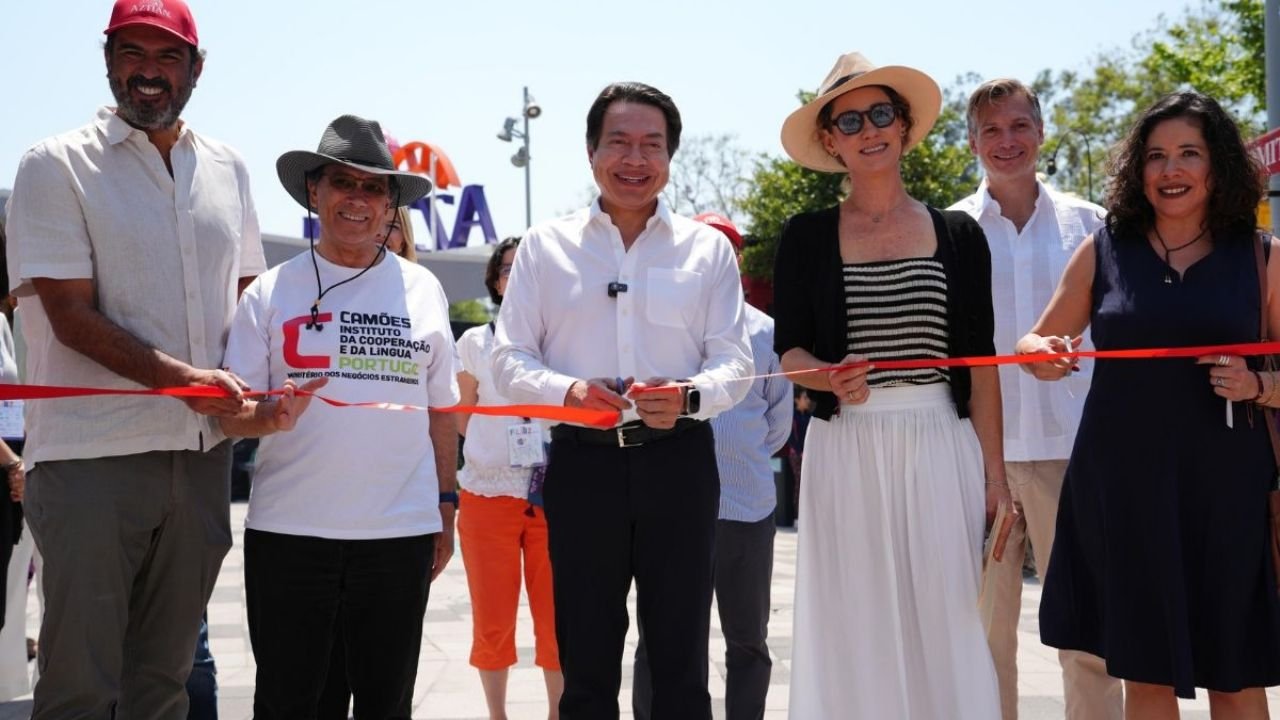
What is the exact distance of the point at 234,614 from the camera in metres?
10.1

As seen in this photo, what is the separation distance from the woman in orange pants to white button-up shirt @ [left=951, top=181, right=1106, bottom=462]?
208 centimetres

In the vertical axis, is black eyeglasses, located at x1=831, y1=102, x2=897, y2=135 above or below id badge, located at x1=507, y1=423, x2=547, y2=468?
above

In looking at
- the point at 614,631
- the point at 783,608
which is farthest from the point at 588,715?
the point at 783,608

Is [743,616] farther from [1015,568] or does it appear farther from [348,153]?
[348,153]

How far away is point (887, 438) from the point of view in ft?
14.0

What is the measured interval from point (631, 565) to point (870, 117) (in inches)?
62.8

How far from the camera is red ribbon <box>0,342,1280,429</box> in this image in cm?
384

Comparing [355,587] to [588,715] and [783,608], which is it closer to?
[588,715]

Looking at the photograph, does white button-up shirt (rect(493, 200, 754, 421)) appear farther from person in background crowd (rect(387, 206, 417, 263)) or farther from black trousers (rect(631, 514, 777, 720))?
person in background crowd (rect(387, 206, 417, 263))

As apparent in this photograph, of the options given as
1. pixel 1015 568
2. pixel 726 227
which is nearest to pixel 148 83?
pixel 726 227

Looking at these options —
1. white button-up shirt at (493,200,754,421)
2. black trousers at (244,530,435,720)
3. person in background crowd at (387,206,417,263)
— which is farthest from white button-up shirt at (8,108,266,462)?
person in background crowd at (387,206,417,263)

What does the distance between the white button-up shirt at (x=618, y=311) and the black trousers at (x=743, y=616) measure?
4.66 feet

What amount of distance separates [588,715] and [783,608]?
20.1ft

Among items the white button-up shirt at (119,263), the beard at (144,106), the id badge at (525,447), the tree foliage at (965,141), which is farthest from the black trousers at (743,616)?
the tree foliage at (965,141)
